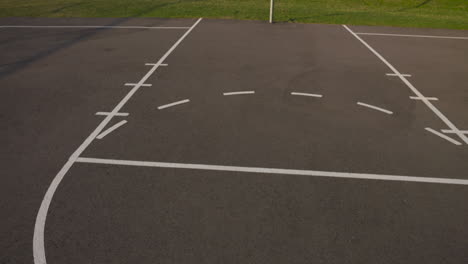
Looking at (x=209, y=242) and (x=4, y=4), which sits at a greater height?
(x=4, y=4)

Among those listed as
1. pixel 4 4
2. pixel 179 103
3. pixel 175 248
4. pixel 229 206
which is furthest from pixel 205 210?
pixel 4 4

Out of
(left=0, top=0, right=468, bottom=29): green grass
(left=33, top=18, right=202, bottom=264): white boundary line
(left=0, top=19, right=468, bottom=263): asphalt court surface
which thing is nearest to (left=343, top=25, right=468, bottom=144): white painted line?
(left=0, top=19, right=468, bottom=263): asphalt court surface

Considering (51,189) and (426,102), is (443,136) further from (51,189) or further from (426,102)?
(51,189)

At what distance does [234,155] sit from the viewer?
719 cm

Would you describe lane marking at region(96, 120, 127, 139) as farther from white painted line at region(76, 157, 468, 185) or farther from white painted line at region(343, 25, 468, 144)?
white painted line at region(343, 25, 468, 144)

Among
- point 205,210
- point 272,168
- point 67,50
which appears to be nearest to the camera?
point 205,210

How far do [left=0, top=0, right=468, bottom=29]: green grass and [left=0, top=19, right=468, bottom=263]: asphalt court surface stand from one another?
287 inches

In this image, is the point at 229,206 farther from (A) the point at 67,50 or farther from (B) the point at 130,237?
(A) the point at 67,50

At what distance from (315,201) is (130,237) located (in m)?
2.91

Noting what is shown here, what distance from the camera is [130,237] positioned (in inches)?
203

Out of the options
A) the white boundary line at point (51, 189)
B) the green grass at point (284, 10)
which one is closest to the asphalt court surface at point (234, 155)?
the white boundary line at point (51, 189)

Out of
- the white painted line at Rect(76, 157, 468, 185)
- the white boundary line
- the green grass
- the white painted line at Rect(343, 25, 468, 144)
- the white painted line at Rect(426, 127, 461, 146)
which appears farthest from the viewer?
the green grass

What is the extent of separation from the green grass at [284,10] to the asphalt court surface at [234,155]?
7.28 metres

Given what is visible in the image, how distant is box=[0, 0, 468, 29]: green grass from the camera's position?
19938 mm
